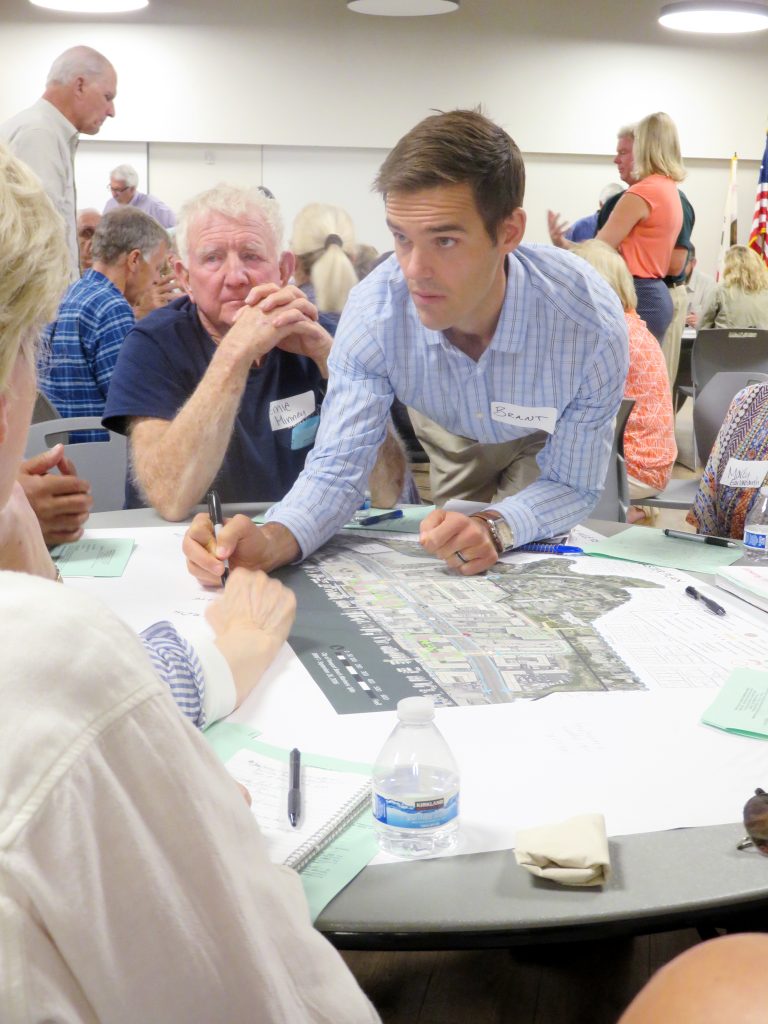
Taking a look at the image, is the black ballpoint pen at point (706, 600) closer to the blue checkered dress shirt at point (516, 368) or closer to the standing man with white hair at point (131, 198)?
the blue checkered dress shirt at point (516, 368)

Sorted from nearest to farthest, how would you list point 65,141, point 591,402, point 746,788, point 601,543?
point 746,788, point 601,543, point 591,402, point 65,141

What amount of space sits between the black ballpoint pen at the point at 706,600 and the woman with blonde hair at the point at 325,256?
2.46 meters

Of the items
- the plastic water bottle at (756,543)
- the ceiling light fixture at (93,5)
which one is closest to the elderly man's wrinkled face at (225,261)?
the plastic water bottle at (756,543)

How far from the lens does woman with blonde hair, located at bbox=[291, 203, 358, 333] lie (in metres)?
4.09

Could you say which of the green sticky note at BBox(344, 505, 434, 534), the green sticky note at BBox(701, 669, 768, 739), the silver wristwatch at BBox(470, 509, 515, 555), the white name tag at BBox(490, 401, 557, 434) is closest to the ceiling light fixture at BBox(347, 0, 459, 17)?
the white name tag at BBox(490, 401, 557, 434)

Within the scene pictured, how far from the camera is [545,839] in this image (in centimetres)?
102

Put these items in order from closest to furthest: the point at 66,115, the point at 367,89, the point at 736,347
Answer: the point at 66,115
the point at 736,347
the point at 367,89

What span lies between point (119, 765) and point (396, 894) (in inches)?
17.6

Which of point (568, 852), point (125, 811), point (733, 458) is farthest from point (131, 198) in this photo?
point (125, 811)

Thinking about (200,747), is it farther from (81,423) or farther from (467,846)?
(81,423)

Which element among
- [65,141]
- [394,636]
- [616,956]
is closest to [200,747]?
[394,636]

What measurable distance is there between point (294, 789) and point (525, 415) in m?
1.52

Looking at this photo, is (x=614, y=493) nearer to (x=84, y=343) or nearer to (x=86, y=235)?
(x=84, y=343)

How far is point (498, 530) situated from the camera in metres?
2.08
